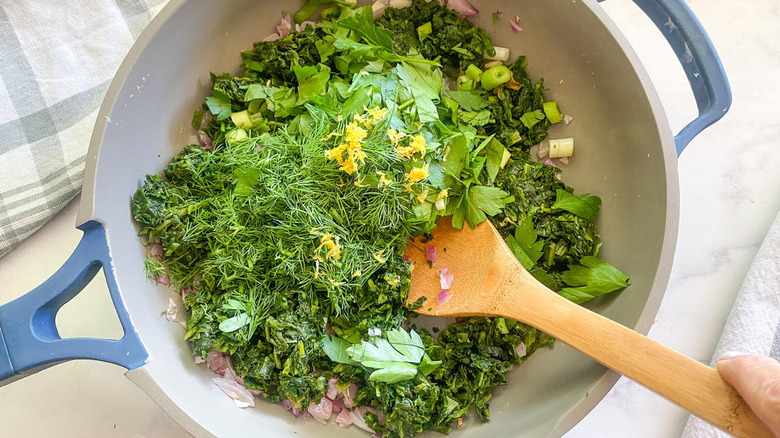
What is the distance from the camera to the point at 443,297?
5.23ft

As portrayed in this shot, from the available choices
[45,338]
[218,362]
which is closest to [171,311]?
[218,362]

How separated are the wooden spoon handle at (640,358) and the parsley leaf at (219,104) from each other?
1.01m

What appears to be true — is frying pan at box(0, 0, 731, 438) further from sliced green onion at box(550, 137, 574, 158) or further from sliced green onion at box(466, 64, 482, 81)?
sliced green onion at box(466, 64, 482, 81)

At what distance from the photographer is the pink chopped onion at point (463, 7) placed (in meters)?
1.73

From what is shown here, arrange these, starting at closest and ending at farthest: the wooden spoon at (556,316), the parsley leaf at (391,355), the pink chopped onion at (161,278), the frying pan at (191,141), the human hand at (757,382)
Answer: the human hand at (757,382)
the wooden spoon at (556,316)
the frying pan at (191,141)
the parsley leaf at (391,355)
the pink chopped onion at (161,278)

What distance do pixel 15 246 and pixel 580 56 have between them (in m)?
1.87

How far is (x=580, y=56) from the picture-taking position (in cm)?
163

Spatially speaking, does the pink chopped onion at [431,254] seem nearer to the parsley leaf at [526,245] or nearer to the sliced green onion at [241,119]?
the parsley leaf at [526,245]

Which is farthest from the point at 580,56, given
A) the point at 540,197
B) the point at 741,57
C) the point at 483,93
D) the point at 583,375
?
the point at 583,375

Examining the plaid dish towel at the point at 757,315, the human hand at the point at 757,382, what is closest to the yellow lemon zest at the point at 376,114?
the human hand at the point at 757,382

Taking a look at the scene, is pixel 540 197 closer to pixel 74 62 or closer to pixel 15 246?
pixel 74 62

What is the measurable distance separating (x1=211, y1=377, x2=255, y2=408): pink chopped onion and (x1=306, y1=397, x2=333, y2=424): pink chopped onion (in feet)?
0.57

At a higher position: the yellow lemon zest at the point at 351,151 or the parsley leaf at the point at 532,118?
the yellow lemon zest at the point at 351,151

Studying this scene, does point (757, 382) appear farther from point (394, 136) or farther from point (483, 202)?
point (394, 136)
